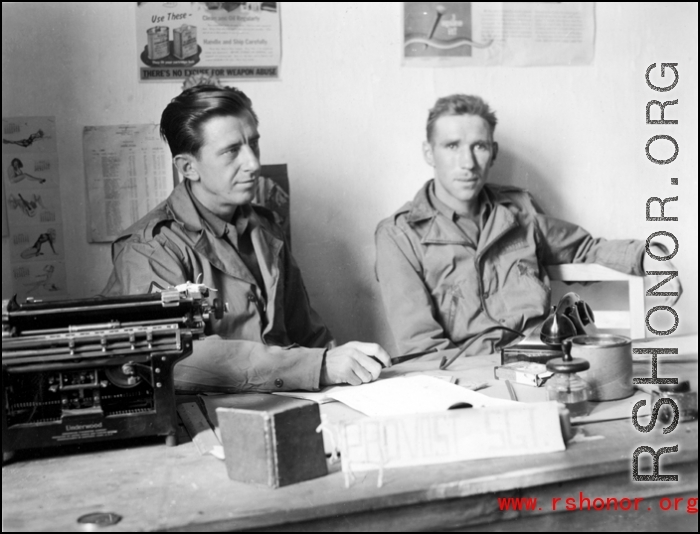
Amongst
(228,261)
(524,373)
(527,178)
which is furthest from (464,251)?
(524,373)

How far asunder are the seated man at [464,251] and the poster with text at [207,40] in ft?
2.66

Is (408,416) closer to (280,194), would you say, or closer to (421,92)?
(280,194)

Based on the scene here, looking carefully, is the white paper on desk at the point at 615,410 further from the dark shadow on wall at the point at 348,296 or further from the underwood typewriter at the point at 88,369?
the dark shadow on wall at the point at 348,296

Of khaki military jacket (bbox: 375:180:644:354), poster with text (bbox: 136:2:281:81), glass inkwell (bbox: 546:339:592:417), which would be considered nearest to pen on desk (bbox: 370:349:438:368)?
khaki military jacket (bbox: 375:180:644:354)

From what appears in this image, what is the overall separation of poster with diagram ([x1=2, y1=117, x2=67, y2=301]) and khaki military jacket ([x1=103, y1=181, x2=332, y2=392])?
2.04 feet

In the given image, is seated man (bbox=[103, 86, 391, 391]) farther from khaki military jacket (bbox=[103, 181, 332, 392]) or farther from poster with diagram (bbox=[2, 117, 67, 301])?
poster with diagram (bbox=[2, 117, 67, 301])

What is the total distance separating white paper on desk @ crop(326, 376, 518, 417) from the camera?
1672 millimetres

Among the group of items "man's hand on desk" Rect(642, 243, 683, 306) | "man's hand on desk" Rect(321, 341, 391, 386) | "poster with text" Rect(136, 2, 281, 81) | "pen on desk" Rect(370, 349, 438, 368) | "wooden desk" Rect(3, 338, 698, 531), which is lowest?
"wooden desk" Rect(3, 338, 698, 531)

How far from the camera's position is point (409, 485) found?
1324mm

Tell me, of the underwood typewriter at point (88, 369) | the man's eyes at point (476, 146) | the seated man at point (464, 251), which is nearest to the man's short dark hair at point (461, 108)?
the seated man at point (464, 251)

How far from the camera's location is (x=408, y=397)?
1766 mm

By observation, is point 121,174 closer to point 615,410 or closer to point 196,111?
point 196,111

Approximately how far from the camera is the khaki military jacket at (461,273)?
2984 millimetres

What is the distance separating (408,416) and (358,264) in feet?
6.68
